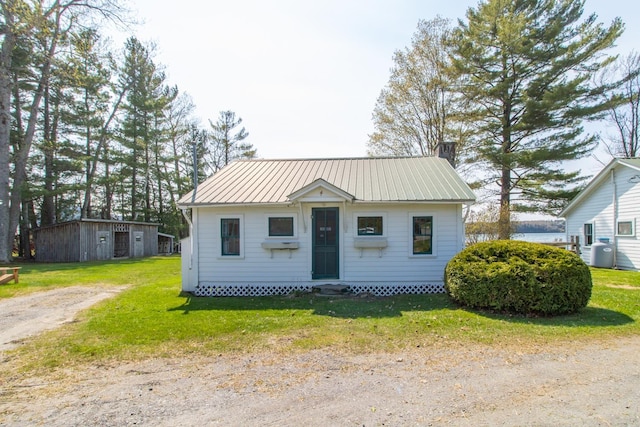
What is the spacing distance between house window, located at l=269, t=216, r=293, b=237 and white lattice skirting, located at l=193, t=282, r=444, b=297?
1.46 metres

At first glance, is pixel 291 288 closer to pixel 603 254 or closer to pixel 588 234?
pixel 603 254

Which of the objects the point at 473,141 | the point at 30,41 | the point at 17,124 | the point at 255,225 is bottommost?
the point at 255,225

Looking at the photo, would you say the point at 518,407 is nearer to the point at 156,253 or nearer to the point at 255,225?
the point at 255,225

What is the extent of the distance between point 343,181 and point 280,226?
2537 millimetres

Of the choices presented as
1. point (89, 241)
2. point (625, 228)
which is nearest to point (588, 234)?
point (625, 228)

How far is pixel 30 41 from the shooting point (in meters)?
17.8

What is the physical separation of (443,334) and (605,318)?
3480mm

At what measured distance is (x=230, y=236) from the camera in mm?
10172

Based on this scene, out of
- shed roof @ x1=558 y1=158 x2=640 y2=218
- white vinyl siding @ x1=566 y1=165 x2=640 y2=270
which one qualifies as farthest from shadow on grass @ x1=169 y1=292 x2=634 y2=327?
shed roof @ x1=558 y1=158 x2=640 y2=218

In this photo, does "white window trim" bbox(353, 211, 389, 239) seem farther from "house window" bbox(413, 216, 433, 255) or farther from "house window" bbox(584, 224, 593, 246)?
"house window" bbox(584, 224, 593, 246)

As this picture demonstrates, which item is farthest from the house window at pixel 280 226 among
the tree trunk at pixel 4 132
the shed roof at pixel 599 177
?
the tree trunk at pixel 4 132

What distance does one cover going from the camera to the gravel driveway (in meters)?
3.41

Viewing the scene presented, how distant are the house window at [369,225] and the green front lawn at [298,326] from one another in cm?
186

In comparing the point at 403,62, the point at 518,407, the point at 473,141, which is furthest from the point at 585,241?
the point at 518,407
